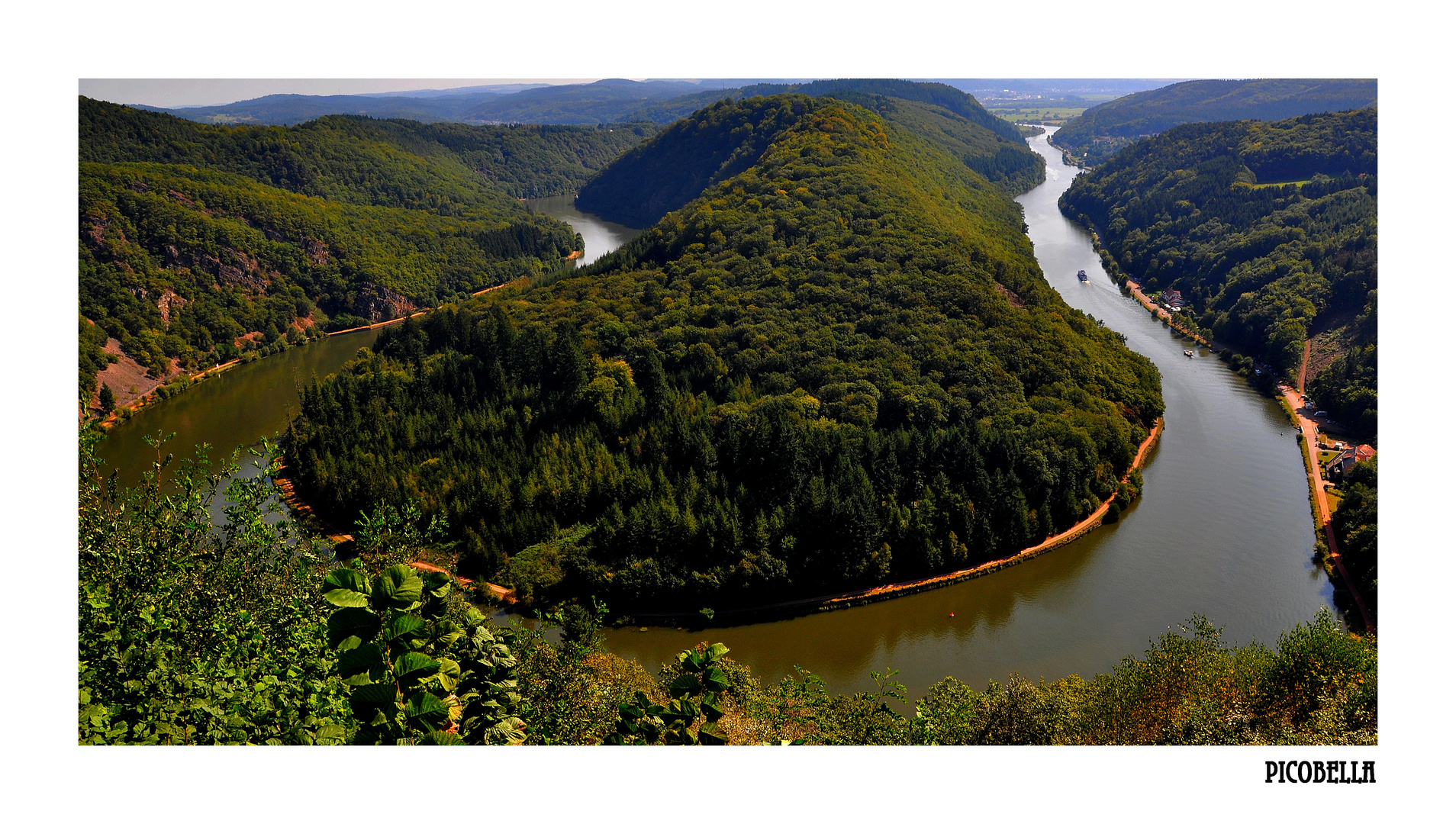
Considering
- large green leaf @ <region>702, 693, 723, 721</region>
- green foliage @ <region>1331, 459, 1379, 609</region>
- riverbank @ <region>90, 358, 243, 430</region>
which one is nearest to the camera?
large green leaf @ <region>702, 693, 723, 721</region>

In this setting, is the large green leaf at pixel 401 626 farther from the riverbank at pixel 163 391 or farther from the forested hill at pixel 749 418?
the riverbank at pixel 163 391

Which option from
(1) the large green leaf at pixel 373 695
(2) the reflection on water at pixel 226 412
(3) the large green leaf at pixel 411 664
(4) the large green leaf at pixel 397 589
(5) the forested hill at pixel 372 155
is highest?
(5) the forested hill at pixel 372 155

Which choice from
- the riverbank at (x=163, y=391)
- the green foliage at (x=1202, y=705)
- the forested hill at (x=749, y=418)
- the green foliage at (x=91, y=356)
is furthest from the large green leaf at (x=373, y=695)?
the green foliage at (x=91, y=356)

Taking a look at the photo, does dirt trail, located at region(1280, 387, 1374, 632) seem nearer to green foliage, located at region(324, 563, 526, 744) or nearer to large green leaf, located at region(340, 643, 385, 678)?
green foliage, located at region(324, 563, 526, 744)

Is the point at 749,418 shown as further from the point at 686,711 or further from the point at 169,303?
the point at 169,303

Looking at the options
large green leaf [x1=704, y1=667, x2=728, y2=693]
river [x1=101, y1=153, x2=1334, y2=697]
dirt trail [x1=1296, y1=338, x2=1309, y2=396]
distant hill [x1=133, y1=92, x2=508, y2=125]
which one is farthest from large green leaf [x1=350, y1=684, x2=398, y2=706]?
distant hill [x1=133, y1=92, x2=508, y2=125]

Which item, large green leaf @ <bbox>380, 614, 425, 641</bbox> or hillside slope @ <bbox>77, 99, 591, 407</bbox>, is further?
hillside slope @ <bbox>77, 99, 591, 407</bbox>

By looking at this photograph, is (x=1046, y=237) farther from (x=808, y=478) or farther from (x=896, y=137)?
(x=808, y=478)

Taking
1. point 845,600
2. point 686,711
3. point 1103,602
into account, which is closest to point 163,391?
point 845,600
